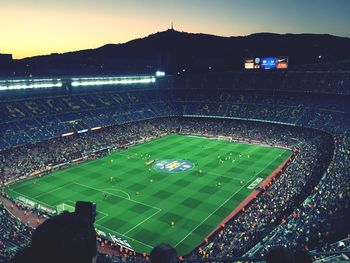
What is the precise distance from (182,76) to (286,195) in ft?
230

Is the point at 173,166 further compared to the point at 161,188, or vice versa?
the point at 173,166

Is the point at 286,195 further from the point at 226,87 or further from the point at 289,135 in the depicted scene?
the point at 226,87

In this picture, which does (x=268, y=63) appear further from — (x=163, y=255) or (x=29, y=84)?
(x=163, y=255)

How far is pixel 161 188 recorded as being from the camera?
136 ft

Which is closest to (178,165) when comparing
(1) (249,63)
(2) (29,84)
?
(2) (29,84)

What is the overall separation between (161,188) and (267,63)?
50223 mm

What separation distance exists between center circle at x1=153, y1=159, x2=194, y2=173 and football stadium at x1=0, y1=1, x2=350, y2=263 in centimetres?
17

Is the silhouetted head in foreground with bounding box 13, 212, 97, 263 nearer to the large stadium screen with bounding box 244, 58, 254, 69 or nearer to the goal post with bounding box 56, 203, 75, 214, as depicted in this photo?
the goal post with bounding box 56, 203, 75, 214

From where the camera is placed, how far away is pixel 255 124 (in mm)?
73438

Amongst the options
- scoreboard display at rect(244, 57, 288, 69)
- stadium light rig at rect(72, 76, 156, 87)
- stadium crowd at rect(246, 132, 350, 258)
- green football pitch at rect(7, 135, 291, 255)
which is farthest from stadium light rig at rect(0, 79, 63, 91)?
stadium crowd at rect(246, 132, 350, 258)

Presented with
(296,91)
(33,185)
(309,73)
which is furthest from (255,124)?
(33,185)

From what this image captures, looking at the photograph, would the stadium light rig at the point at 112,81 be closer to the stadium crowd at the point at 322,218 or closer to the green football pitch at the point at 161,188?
the green football pitch at the point at 161,188

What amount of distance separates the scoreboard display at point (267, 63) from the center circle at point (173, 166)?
126 feet

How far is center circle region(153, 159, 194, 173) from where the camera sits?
48750 mm
